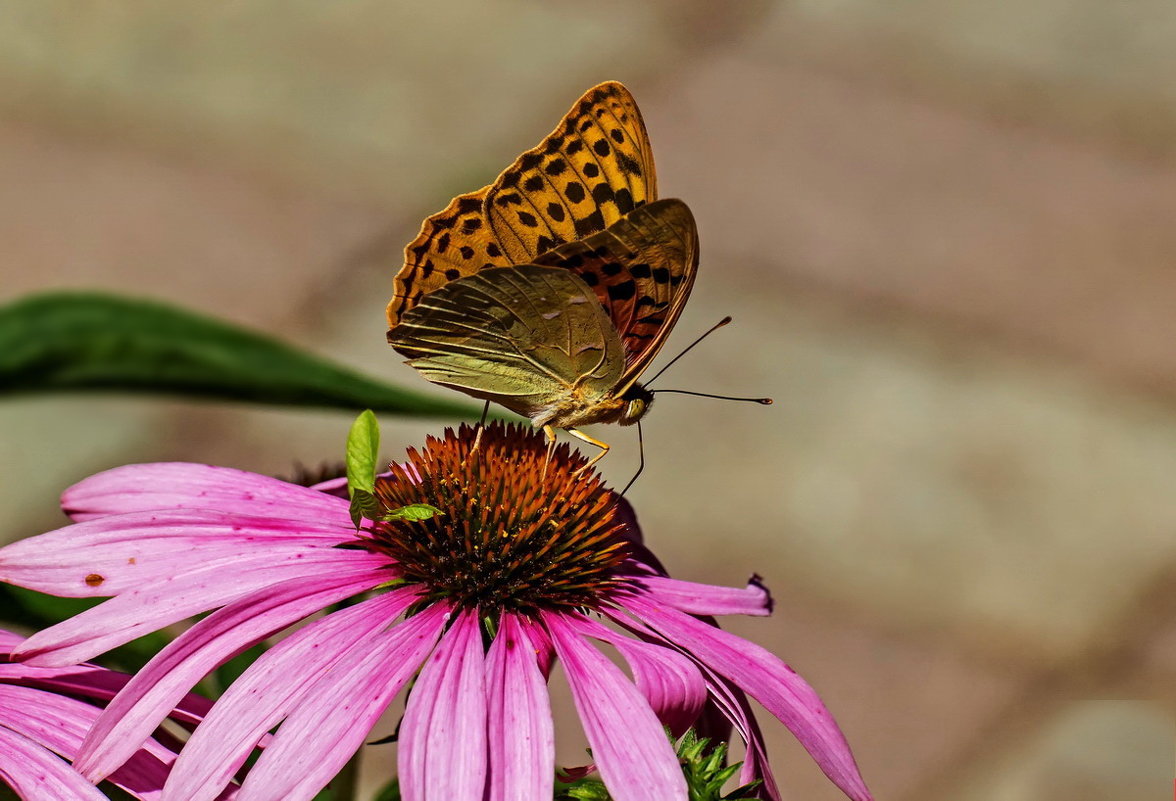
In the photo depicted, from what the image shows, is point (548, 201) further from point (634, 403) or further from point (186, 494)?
point (186, 494)

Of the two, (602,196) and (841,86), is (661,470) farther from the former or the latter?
(602,196)

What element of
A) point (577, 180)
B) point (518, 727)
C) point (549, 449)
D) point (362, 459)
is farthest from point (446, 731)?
point (577, 180)

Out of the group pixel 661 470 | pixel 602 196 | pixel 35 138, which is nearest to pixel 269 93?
Result: pixel 35 138

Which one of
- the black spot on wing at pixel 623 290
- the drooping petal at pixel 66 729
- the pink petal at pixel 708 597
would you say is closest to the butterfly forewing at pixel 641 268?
the black spot on wing at pixel 623 290

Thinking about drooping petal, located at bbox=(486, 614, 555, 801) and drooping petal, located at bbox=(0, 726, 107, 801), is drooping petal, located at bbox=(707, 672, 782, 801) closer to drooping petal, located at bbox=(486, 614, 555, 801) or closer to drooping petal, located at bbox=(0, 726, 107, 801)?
drooping petal, located at bbox=(486, 614, 555, 801)

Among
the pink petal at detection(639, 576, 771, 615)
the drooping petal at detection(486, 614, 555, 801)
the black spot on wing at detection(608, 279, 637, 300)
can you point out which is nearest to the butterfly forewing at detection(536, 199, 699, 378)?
the black spot on wing at detection(608, 279, 637, 300)

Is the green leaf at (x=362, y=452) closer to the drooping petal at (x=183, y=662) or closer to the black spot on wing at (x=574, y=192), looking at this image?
the drooping petal at (x=183, y=662)
